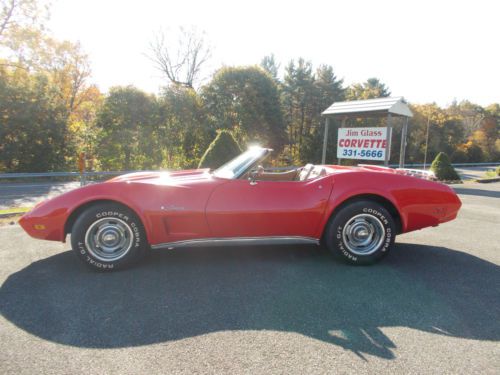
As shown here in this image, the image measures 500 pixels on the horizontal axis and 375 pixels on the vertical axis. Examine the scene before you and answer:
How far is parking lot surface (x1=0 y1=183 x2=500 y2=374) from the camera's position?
2.00 meters

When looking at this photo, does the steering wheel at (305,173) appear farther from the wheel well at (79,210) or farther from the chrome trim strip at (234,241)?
the wheel well at (79,210)

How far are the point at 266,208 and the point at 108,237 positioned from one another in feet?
5.39

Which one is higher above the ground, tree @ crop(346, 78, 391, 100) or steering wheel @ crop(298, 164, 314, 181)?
tree @ crop(346, 78, 391, 100)

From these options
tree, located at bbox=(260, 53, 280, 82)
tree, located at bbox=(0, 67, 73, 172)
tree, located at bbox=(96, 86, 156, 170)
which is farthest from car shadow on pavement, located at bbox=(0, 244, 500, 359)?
tree, located at bbox=(260, 53, 280, 82)

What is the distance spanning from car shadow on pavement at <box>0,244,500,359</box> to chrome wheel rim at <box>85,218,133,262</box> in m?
0.21

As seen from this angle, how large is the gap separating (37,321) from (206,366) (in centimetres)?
140

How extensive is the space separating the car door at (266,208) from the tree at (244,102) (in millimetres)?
15183

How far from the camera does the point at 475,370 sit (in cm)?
191

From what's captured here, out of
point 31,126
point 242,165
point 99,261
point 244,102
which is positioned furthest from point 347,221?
point 244,102

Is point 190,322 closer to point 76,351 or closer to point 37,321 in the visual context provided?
point 76,351

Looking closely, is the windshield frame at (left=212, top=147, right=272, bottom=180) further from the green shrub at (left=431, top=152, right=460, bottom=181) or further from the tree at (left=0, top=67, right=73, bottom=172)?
the green shrub at (left=431, top=152, right=460, bottom=181)

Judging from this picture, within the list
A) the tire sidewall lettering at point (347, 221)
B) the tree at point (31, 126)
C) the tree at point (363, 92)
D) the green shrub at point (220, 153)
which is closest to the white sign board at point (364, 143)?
the green shrub at point (220, 153)

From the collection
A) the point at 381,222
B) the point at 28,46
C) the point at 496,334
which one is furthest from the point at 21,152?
the point at 496,334

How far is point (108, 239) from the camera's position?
3367mm
